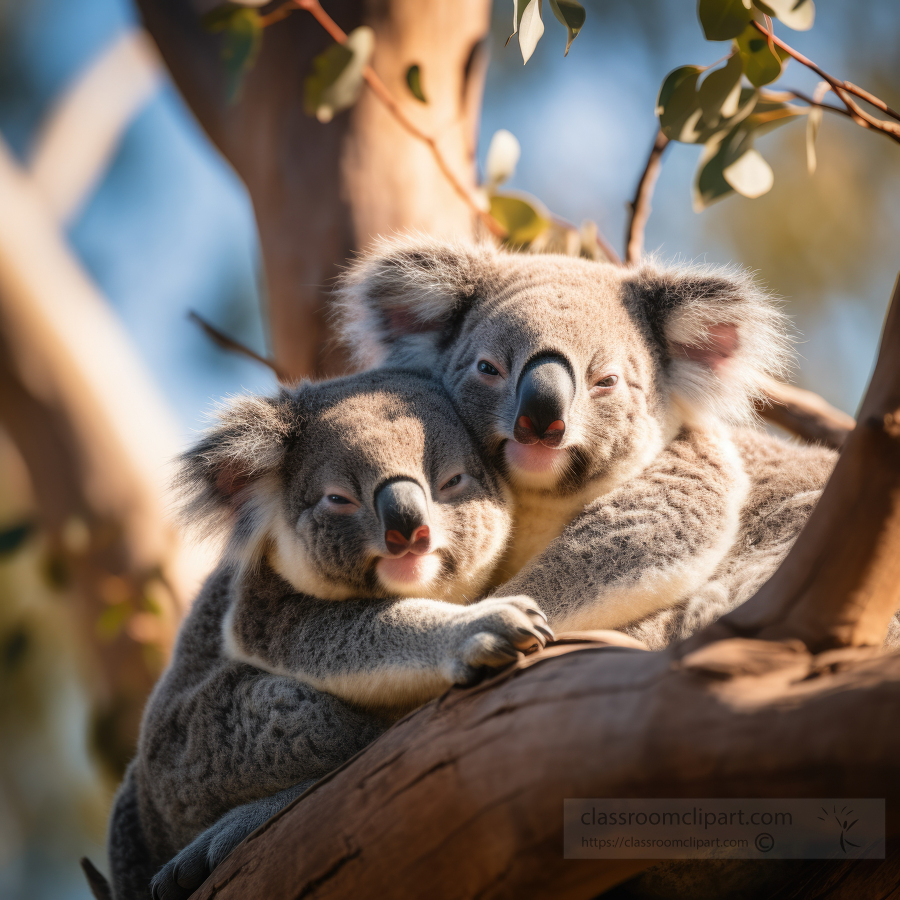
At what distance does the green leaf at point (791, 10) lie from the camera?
1.74 m

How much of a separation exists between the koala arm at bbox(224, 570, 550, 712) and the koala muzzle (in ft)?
0.49

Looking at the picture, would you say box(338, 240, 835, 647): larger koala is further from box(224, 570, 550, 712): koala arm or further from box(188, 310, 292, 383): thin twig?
box(188, 310, 292, 383): thin twig

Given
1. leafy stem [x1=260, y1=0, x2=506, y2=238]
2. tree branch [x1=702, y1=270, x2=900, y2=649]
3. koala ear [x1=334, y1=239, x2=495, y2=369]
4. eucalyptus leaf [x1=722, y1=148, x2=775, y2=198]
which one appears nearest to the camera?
tree branch [x1=702, y1=270, x2=900, y2=649]

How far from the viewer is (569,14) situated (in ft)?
5.74

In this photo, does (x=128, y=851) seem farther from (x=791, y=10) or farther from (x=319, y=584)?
(x=791, y=10)

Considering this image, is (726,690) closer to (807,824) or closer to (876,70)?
(807,824)

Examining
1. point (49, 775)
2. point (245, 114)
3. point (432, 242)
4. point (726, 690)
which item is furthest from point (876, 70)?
point (49, 775)

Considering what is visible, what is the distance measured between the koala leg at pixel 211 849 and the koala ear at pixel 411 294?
125cm

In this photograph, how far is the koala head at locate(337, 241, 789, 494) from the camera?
78.4 inches

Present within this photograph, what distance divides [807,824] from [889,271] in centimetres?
922

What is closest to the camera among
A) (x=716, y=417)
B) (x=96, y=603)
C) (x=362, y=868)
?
(x=362, y=868)

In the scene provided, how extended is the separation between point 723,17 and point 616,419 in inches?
35.8

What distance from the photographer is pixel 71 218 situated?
6.07 m

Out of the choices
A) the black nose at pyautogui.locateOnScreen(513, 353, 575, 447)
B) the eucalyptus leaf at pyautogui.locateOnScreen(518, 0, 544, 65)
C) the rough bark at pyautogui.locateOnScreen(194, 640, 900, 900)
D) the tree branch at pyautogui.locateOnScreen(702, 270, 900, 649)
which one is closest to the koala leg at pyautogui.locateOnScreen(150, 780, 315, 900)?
the rough bark at pyautogui.locateOnScreen(194, 640, 900, 900)
